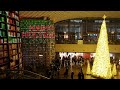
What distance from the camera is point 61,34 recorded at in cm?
1836

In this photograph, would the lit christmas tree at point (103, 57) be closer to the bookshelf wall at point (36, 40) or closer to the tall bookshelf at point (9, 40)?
the bookshelf wall at point (36, 40)

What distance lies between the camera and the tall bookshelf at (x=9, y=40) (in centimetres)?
600

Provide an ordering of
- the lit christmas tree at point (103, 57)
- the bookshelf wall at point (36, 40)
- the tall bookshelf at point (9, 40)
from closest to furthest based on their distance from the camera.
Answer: the tall bookshelf at point (9, 40), the lit christmas tree at point (103, 57), the bookshelf wall at point (36, 40)

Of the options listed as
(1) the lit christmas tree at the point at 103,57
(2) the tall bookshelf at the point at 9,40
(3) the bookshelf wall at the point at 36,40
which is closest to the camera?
(2) the tall bookshelf at the point at 9,40

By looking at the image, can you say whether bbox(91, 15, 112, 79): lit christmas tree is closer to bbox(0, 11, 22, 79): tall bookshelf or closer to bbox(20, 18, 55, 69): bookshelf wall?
bbox(20, 18, 55, 69): bookshelf wall

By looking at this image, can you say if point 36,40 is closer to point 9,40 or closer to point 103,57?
point 103,57

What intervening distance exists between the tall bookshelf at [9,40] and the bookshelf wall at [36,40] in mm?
3910

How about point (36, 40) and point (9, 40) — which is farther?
point (36, 40)

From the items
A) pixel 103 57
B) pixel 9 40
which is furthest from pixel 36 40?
pixel 9 40

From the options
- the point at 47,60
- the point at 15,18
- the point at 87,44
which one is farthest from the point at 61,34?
the point at 15,18

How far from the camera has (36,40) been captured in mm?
11898

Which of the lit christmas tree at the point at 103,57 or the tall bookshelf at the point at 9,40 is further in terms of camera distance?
the lit christmas tree at the point at 103,57

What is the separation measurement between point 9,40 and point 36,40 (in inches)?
211

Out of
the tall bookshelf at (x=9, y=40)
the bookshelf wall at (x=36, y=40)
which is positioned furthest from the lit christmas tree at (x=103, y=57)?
the tall bookshelf at (x=9, y=40)
